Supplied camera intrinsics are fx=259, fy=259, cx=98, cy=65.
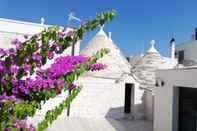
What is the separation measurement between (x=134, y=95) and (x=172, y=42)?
14938 millimetres

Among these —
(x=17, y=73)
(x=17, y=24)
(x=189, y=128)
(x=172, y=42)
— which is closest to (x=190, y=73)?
(x=189, y=128)

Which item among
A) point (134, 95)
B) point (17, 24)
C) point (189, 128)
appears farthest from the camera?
point (134, 95)

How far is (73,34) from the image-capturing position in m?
3.84

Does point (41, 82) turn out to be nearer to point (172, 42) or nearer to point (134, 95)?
point (134, 95)

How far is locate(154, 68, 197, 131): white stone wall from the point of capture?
1139 cm

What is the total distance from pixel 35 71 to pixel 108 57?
2113 cm

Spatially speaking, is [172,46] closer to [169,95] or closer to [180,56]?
[180,56]

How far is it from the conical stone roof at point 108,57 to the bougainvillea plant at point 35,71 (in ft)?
61.8

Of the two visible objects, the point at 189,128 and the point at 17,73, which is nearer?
the point at 17,73

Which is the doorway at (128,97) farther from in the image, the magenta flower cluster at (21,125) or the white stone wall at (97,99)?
the magenta flower cluster at (21,125)

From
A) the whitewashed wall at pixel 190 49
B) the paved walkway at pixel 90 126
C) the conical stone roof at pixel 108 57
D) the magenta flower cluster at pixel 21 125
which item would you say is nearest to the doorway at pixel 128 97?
the conical stone roof at pixel 108 57

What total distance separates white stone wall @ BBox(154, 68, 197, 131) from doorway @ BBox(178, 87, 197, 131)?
0.24 m

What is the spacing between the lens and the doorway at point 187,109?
1178 centimetres

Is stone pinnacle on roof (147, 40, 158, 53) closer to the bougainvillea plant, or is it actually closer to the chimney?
the chimney
